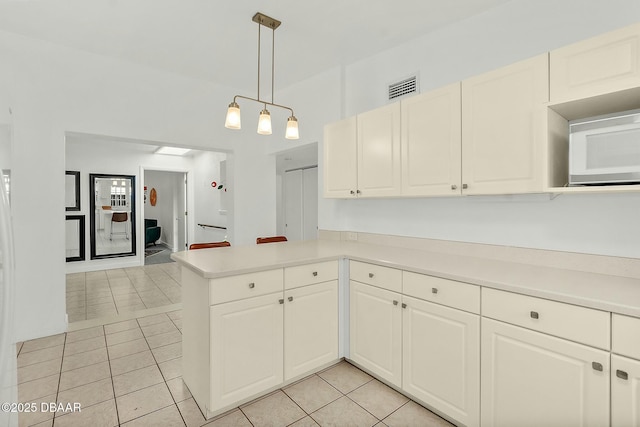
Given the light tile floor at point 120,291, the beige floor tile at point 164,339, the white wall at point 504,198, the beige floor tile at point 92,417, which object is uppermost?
the white wall at point 504,198

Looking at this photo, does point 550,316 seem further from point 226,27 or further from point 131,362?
point 226,27

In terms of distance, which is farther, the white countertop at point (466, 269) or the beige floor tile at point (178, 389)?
the beige floor tile at point (178, 389)

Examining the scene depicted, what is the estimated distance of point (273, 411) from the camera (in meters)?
1.89

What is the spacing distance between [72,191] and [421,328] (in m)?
6.85

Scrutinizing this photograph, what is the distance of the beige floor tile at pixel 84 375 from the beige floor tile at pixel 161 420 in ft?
2.32

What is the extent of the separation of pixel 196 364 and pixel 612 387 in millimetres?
2114

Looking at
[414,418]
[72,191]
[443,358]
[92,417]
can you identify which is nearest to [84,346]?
[92,417]

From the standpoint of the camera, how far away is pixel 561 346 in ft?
4.31

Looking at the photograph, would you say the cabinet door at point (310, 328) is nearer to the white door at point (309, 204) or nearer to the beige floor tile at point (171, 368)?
the beige floor tile at point (171, 368)

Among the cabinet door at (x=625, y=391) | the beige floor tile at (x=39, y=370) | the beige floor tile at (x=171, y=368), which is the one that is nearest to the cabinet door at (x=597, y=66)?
the cabinet door at (x=625, y=391)

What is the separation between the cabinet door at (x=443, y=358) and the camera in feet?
5.30

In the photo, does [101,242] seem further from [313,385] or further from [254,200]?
[313,385]

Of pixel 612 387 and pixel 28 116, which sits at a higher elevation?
pixel 28 116

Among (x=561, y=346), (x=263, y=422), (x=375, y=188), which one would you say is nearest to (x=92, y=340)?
(x=263, y=422)
